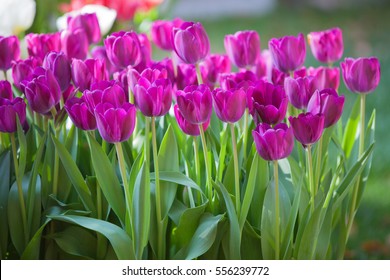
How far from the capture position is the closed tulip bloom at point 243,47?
87 cm

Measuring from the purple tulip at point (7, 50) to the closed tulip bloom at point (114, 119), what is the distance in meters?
0.24

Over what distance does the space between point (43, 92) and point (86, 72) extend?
0.22ft

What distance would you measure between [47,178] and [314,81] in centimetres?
31

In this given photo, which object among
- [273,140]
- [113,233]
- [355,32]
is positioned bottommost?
[355,32]

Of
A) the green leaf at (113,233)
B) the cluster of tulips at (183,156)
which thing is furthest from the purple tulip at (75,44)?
the green leaf at (113,233)

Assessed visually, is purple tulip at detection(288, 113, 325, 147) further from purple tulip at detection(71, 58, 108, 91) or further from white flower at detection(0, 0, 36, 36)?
white flower at detection(0, 0, 36, 36)

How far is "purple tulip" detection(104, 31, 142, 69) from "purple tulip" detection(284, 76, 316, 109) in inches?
6.8

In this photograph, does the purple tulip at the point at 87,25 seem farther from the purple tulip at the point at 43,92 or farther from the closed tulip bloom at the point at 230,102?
the closed tulip bloom at the point at 230,102

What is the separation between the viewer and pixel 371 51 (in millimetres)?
3512

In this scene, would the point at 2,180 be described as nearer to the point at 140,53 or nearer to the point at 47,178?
the point at 47,178

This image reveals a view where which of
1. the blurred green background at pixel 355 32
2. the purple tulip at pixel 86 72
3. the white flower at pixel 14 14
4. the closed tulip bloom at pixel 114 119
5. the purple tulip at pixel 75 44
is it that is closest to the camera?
the closed tulip bloom at pixel 114 119

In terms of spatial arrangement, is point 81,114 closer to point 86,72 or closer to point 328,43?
point 86,72

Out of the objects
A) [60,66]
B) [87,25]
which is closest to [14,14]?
[87,25]

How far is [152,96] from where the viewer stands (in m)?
0.68
